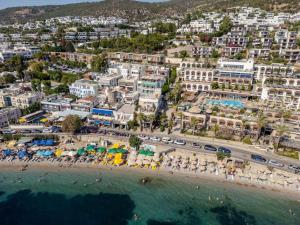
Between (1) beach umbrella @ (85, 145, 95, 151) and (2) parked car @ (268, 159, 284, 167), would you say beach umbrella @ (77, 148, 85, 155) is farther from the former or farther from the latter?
(2) parked car @ (268, 159, 284, 167)

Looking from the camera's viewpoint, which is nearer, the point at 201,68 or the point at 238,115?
the point at 238,115

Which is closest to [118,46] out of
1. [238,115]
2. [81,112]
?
[81,112]

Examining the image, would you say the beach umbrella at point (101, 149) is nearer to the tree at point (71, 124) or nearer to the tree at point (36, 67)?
the tree at point (71, 124)

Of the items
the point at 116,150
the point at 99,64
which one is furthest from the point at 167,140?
the point at 99,64

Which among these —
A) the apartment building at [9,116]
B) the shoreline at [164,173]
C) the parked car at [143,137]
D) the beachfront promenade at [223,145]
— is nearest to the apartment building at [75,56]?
the apartment building at [9,116]

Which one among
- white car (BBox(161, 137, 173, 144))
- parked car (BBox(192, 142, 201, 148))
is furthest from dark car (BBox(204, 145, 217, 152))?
white car (BBox(161, 137, 173, 144))

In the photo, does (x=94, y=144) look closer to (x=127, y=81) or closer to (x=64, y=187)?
(x=64, y=187)

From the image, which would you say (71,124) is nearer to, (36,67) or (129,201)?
(129,201)
